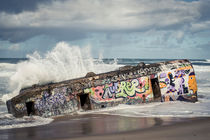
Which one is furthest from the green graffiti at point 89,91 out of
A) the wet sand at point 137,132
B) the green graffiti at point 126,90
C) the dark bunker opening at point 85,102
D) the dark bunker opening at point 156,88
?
the wet sand at point 137,132

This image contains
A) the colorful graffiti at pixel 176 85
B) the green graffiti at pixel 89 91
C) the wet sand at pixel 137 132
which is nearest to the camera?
the wet sand at pixel 137 132

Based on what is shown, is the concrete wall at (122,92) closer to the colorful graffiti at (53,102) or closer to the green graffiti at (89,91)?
the green graffiti at (89,91)

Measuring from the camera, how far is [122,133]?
557cm

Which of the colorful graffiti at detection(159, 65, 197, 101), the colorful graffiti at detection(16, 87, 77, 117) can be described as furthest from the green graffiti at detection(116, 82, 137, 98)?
the colorful graffiti at detection(16, 87, 77, 117)

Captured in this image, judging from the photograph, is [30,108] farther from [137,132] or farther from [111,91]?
[137,132]

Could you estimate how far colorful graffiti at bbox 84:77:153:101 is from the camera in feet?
34.1

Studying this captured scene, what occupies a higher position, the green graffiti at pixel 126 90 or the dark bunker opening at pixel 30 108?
the green graffiti at pixel 126 90

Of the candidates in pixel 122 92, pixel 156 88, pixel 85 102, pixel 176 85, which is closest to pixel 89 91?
pixel 85 102

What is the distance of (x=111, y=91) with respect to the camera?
10438 millimetres

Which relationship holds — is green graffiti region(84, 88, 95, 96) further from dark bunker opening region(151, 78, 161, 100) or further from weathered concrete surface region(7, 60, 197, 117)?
dark bunker opening region(151, 78, 161, 100)

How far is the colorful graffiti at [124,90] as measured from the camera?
10398 mm

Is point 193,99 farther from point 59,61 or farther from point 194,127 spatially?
point 59,61

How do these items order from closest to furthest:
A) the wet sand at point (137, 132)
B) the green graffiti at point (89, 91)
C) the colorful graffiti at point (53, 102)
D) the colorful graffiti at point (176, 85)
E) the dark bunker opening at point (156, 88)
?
the wet sand at point (137, 132)
the colorful graffiti at point (53, 102)
the green graffiti at point (89, 91)
the colorful graffiti at point (176, 85)
the dark bunker opening at point (156, 88)

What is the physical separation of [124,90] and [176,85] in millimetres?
2156
